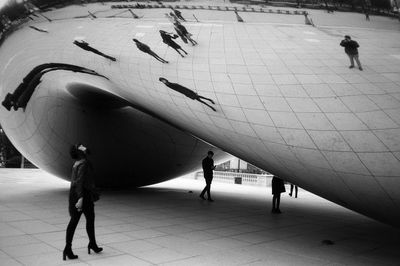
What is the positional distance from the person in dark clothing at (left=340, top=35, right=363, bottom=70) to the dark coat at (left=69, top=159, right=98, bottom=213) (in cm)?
286

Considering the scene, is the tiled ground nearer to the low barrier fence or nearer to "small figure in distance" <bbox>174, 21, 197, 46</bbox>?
"small figure in distance" <bbox>174, 21, 197, 46</bbox>

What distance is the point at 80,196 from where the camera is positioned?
3.91 m

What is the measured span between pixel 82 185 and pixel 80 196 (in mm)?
114

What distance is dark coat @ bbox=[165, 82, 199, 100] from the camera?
15.4ft

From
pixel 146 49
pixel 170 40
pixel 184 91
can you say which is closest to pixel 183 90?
pixel 184 91

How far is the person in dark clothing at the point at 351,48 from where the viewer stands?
3693 mm

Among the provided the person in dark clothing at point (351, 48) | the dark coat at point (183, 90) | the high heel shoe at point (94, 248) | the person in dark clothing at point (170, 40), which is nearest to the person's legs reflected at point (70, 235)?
the high heel shoe at point (94, 248)

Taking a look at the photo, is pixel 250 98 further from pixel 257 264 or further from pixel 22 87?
pixel 22 87

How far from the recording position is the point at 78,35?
5.64 metres

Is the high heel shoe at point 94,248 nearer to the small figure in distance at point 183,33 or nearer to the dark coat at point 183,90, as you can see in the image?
the dark coat at point 183,90

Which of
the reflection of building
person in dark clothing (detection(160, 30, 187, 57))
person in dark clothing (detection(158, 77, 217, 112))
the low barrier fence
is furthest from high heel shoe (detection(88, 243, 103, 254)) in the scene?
the reflection of building

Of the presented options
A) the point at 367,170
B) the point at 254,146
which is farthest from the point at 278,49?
the point at 367,170

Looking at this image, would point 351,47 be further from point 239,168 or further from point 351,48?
point 239,168

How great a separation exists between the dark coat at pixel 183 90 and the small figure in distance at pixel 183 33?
55 cm
